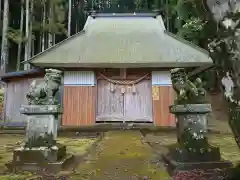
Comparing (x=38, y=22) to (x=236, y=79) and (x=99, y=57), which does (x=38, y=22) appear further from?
(x=236, y=79)

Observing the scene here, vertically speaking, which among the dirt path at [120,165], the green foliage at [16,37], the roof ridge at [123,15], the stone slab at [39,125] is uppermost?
the green foliage at [16,37]

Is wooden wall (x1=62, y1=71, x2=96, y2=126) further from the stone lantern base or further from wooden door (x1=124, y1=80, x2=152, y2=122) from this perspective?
the stone lantern base

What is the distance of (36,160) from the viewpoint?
4.91 meters

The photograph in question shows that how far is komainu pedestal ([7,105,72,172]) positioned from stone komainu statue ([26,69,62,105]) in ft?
0.36

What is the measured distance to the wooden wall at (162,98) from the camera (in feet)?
39.3

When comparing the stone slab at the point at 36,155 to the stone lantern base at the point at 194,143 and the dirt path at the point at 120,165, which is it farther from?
the stone lantern base at the point at 194,143

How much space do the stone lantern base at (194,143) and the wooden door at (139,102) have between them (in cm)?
740

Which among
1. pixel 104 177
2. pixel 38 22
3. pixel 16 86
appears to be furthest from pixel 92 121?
pixel 38 22

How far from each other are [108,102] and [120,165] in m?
7.33

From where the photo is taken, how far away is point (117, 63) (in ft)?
36.3

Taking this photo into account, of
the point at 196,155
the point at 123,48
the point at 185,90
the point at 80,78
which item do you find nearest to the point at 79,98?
the point at 80,78

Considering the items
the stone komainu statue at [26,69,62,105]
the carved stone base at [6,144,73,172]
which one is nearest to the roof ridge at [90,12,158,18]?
the stone komainu statue at [26,69,62,105]

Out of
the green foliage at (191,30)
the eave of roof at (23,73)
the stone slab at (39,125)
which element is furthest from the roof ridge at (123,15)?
the stone slab at (39,125)

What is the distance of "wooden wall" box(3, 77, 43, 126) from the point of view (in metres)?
13.7
